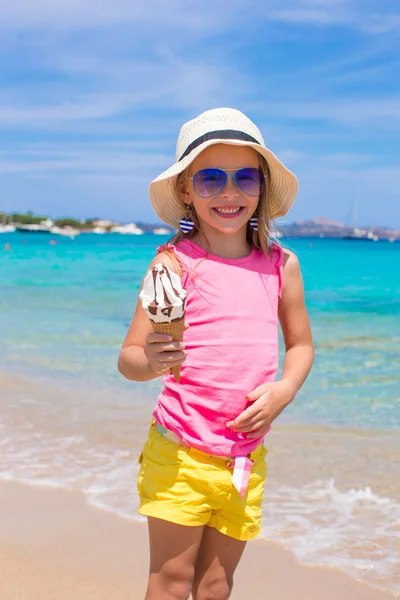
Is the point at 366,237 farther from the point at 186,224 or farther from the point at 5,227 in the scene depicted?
the point at 186,224

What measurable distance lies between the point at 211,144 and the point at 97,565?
2.10 meters

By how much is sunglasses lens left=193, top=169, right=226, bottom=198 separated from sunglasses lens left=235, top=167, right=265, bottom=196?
57 millimetres

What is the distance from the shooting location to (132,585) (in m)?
3.20

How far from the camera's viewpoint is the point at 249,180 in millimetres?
2410

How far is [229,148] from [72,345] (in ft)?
24.1

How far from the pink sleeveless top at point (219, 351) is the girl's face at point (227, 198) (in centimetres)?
12

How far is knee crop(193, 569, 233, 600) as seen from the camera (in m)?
2.35

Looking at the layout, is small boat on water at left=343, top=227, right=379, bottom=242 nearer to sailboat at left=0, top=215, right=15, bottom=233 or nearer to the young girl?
sailboat at left=0, top=215, right=15, bottom=233

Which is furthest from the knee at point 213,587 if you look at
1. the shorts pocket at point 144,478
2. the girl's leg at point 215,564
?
the shorts pocket at point 144,478

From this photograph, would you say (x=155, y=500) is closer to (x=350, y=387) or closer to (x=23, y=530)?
(x=23, y=530)

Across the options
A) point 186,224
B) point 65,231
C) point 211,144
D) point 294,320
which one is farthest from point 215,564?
point 65,231

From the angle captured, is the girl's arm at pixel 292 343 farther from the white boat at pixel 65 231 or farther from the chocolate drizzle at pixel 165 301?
the white boat at pixel 65 231

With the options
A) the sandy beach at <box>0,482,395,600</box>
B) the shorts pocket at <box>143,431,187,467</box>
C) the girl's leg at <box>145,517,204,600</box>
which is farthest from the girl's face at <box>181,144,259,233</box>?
the sandy beach at <box>0,482,395,600</box>

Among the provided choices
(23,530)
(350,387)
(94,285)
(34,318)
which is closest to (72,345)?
(34,318)
